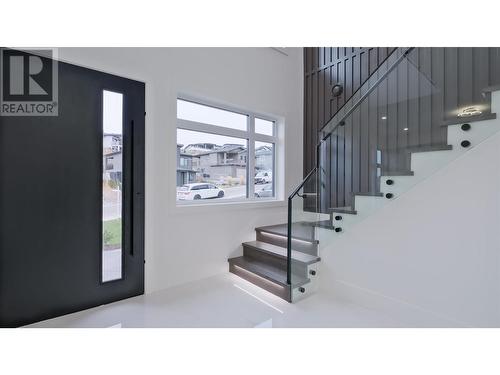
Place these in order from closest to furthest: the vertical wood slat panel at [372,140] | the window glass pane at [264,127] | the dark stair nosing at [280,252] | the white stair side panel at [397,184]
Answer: the white stair side panel at [397,184]
the vertical wood slat panel at [372,140]
the dark stair nosing at [280,252]
the window glass pane at [264,127]

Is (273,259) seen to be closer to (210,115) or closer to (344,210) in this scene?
(344,210)

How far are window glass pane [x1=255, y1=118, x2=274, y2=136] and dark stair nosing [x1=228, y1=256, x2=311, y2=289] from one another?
2.11m

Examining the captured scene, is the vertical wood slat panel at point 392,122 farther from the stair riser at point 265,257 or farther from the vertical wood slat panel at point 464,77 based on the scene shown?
the stair riser at point 265,257

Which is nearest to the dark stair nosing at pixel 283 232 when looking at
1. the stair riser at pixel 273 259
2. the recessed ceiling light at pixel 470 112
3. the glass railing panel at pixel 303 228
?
the glass railing panel at pixel 303 228

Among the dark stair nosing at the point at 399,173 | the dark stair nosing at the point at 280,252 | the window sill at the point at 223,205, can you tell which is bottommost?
the dark stair nosing at the point at 280,252

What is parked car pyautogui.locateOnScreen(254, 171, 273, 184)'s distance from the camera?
415 cm

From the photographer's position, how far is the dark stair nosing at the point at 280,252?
285 centimetres

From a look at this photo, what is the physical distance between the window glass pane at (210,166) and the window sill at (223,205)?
17 centimetres

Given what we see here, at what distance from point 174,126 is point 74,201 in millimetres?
1343

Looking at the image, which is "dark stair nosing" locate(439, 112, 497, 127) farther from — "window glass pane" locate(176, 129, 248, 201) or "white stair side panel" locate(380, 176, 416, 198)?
"window glass pane" locate(176, 129, 248, 201)

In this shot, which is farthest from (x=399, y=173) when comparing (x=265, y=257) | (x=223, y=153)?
(x=223, y=153)

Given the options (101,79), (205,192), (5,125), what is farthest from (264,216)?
(5,125)

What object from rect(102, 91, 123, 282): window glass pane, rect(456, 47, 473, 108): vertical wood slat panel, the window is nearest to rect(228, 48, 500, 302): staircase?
rect(456, 47, 473, 108): vertical wood slat panel

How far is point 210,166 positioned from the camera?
3.55 metres
